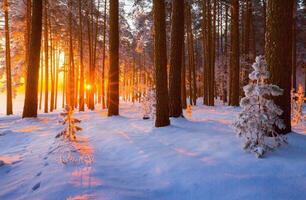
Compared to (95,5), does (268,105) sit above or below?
below

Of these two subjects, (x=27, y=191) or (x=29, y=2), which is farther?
(x=29, y=2)

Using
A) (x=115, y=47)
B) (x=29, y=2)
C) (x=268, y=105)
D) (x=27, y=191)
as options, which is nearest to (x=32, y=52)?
(x=115, y=47)

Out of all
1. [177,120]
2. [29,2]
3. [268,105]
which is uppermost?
[29,2]

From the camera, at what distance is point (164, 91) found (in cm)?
960

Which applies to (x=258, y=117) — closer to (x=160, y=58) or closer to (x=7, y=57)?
(x=160, y=58)

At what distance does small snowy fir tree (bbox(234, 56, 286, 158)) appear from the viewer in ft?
17.3

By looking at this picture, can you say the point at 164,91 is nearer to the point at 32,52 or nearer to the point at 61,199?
the point at 61,199

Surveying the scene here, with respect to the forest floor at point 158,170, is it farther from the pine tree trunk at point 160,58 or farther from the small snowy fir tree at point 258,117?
the pine tree trunk at point 160,58

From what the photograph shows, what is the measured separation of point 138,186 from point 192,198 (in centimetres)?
97

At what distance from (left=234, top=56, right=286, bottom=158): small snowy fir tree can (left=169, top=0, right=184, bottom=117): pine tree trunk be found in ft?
17.4

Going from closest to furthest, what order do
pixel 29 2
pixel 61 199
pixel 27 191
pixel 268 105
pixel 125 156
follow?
pixel 61 199 < pixel 27 191 < pixel 268 105 < pixel 125 156 < pixel 29 2

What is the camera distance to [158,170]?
5.54 metres

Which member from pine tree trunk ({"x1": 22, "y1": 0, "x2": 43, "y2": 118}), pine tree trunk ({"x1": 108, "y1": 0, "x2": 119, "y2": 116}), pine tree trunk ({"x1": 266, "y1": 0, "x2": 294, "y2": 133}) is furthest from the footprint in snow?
pine tree trunk ({"x1": 22, "y1": 0, "x2": 43, "y2": 118})

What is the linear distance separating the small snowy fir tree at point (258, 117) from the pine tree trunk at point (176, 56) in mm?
5318
